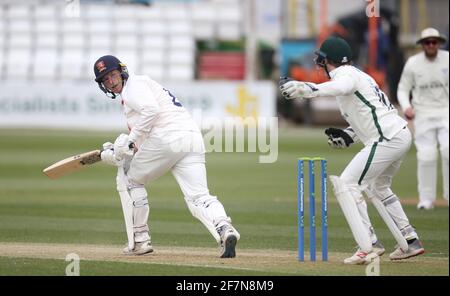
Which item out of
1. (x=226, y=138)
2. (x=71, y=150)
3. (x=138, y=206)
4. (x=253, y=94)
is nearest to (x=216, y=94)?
(x=253, y=94)

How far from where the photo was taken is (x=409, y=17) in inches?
1329

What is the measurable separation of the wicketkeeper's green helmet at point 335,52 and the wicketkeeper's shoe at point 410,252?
1.67 m

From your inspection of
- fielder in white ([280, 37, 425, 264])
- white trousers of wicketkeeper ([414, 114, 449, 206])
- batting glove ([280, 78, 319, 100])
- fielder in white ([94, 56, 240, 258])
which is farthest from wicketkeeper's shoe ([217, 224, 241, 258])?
white trousers of wicketkeeper ([414, 114, 449, 206])

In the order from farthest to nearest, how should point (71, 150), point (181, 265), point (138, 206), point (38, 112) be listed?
1. point (38, 112)
2. point (71, 150)
3. point (138, 206)
4. point (181, 265)

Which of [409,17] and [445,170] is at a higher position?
[409,17]

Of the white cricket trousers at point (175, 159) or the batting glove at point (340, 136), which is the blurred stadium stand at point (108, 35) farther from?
the batting glove at point (340, 136)

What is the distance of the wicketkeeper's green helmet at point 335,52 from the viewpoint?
8438 mm

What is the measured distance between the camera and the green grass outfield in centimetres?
813

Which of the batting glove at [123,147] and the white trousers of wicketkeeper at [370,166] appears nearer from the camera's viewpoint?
the white trousers of wicketkeeper at [370,166]

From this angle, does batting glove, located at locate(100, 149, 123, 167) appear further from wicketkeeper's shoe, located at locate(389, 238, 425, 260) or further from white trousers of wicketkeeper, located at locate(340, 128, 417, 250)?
wicketkeeper's shoe, located at locate(389, 238, 425, 260)

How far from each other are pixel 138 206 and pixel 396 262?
226cm

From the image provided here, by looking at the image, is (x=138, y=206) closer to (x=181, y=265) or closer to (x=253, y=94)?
(x=181, y=265)

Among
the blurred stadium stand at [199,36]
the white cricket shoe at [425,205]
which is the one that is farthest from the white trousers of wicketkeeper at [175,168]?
the blurred stadium stand at [199,36]

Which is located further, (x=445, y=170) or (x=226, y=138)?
(x=226, y=138)
